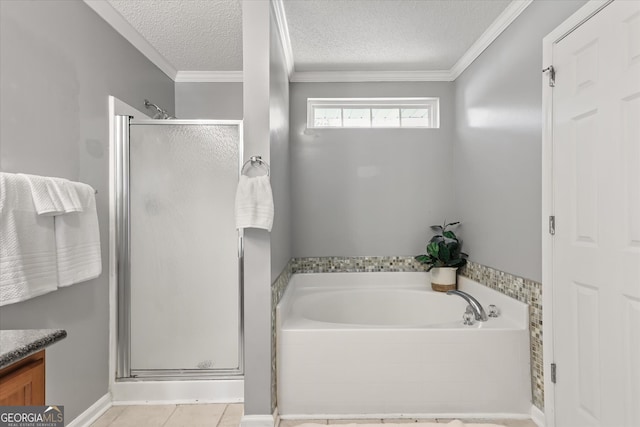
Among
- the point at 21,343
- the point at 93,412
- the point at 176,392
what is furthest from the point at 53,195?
the point at 176,392

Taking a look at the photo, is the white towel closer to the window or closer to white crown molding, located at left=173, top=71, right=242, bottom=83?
the window

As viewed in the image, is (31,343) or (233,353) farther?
(233,353)

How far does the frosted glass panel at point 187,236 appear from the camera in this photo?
2.52m

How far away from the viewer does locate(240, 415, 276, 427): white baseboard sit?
6.75ft

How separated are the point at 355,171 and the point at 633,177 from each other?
6.91ft

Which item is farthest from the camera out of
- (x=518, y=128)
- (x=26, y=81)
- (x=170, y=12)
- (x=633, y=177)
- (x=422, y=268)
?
(x=422, y=268)

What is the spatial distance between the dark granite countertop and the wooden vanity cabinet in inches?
1.9

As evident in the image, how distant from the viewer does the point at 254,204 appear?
2004mm

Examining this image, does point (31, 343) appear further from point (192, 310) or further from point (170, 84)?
point (170, 84)

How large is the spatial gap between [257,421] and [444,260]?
1822 mm

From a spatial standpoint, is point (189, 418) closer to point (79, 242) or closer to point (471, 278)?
point (79, 242)

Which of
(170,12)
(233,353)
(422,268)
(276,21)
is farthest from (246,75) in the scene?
(422,268)

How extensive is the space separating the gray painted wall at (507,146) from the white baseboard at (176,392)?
6.35ft

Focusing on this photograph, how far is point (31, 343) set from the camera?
2.74 ft
